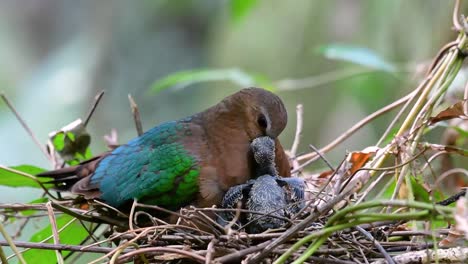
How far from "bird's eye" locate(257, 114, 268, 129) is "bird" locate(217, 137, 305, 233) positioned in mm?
172

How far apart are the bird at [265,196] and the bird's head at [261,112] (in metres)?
0.16

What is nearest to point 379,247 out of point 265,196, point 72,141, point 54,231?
point 265,196

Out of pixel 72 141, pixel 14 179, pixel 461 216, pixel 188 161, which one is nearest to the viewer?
pixel 461 216

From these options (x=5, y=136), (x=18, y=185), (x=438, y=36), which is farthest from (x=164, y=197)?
(x=5, y=136)

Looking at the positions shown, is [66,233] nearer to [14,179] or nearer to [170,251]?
[14,179]

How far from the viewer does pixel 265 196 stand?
2578mm

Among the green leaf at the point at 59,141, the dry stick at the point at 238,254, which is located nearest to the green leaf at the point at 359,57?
the green leaf at the point at 59,141

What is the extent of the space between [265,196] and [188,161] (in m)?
0.45

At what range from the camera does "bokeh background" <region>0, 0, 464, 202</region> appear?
19.8 ft

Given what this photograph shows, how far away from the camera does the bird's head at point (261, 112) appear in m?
3.00

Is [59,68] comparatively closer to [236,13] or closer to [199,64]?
[199,64]

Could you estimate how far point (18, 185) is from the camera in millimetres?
2795

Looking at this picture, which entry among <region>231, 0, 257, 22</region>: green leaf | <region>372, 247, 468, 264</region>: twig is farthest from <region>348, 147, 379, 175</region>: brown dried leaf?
<region>231, 0, 257, 22</region>: green leaf

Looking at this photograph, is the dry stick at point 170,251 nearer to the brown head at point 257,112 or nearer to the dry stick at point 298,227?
the dry stick at point 298,227
